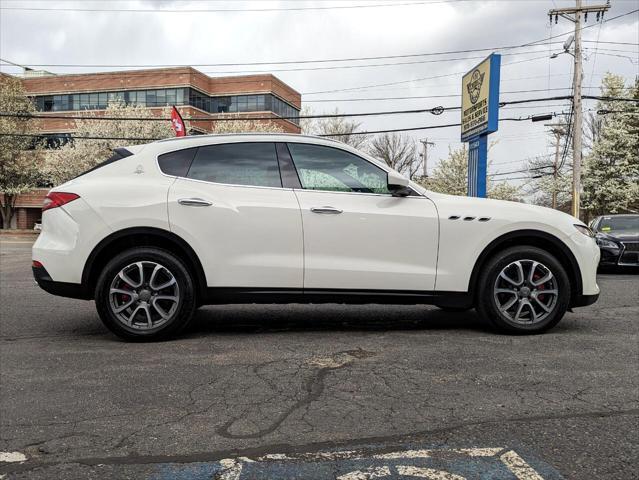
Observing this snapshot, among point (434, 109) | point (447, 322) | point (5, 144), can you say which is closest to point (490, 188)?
point (434, 109)

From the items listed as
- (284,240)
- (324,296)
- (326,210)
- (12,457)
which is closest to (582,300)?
(324,296)

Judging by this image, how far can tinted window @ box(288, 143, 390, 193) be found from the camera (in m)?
5.02

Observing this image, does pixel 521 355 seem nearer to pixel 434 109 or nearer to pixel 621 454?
pixel 621 454

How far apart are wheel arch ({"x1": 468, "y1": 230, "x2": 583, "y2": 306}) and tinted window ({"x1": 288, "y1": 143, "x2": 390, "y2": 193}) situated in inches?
42.8

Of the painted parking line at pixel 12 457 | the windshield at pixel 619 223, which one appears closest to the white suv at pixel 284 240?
the painted parking line at pixel 12 457

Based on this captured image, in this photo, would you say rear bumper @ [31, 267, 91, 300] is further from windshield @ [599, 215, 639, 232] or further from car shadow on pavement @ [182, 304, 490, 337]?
windshield @ [599, 215, 639, 232]

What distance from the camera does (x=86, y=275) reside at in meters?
4.78

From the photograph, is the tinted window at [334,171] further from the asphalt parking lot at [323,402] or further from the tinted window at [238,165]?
the asphalt parking lot at [323,402]

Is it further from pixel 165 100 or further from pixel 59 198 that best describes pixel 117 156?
pixel 165 100

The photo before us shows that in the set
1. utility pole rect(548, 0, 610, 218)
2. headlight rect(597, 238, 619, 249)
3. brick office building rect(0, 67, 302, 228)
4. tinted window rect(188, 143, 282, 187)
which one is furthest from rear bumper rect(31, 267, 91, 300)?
brick office building rect(0, 67, 302, 228)

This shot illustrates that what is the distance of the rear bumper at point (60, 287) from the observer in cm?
479

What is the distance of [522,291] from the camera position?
16.5 ft

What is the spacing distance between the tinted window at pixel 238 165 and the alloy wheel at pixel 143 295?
0.93 meters

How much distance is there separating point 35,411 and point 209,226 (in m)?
2.06
